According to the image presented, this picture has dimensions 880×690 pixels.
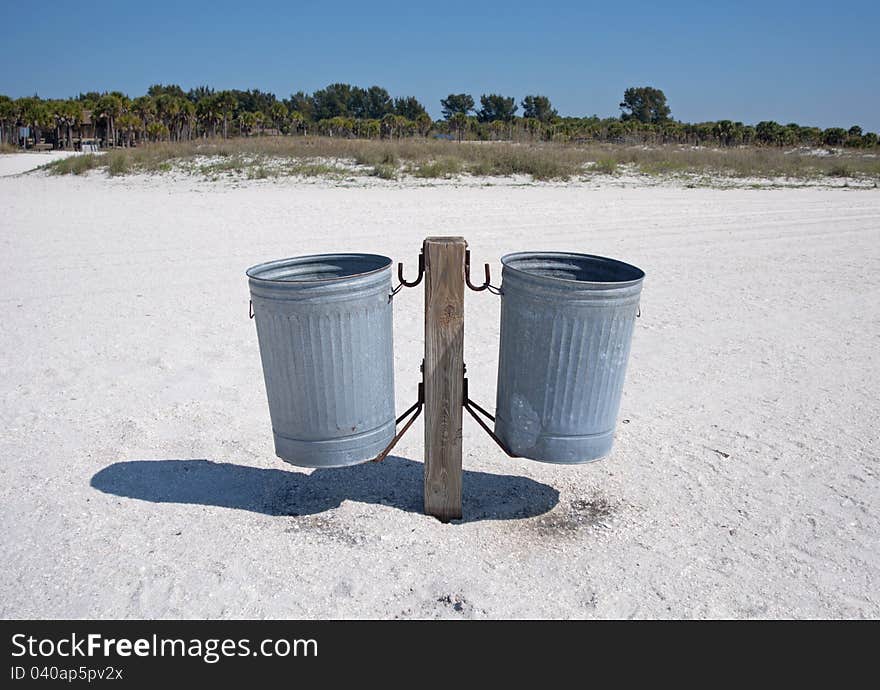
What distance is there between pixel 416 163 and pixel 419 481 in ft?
62.5

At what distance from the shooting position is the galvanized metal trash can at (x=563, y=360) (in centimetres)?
295

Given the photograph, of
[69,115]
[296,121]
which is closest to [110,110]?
[69,115]

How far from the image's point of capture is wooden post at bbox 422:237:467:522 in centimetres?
304

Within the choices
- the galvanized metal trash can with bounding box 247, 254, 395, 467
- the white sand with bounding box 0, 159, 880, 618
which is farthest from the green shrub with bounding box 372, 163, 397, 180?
the galvanized metal trash can with bounding box 247, 254, 395, 467

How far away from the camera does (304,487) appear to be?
3783 millimetres

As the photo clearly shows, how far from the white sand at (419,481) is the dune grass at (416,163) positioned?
42.9ft

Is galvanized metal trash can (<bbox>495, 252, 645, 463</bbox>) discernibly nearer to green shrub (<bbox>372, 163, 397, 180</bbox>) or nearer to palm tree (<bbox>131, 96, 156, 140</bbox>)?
green shrub (<bbox>372, 163, 397, 180</bbox>)

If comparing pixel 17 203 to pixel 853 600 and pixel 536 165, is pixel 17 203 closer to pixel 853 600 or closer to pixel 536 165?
pixel 536 165

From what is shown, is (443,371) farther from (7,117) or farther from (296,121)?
(7,117)

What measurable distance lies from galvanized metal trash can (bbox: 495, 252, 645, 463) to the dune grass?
17.2 meters

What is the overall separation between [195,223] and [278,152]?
12515 mm

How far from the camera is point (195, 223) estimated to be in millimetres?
12109

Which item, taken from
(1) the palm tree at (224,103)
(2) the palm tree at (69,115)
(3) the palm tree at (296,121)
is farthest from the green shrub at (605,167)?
(2) the palm tree at (69,115)
